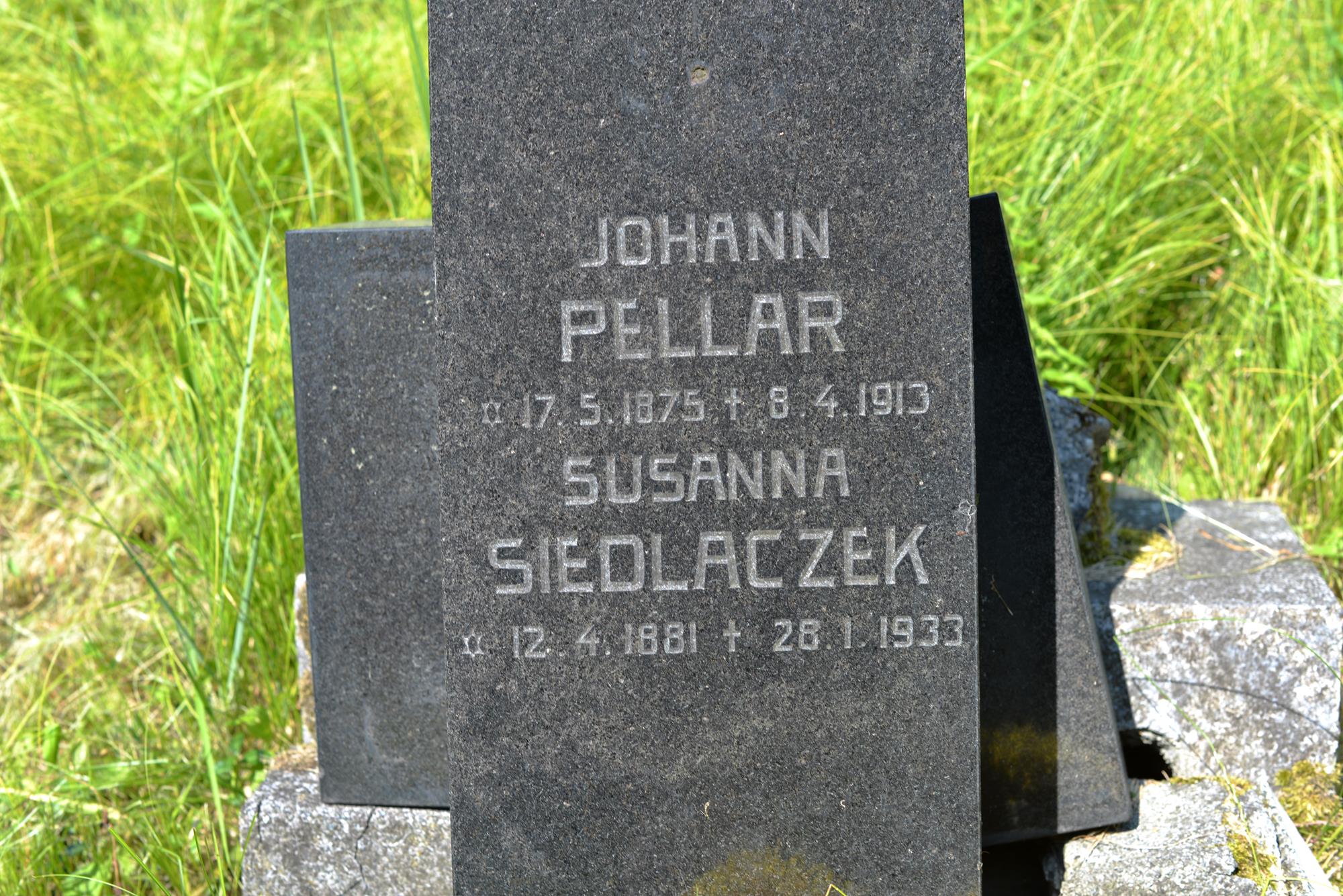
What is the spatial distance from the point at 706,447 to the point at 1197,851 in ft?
3.18

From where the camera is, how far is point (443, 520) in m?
1.73

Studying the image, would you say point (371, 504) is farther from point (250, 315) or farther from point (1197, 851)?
point (1197, 851)

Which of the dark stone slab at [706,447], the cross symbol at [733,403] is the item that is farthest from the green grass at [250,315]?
the cross symbol at [733,403]

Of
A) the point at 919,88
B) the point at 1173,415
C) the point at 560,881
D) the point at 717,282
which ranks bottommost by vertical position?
the point at 560,881

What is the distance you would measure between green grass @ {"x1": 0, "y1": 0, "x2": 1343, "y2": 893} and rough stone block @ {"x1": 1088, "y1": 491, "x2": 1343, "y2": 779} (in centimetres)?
63

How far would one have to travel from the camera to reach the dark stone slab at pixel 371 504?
6.29ft

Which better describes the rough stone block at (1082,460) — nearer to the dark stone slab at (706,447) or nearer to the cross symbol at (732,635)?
the dark stone slab at (706,447)

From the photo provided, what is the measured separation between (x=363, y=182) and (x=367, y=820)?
7.06 ft

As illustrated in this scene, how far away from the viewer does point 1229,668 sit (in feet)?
6.69

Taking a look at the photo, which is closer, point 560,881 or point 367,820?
point 560,881

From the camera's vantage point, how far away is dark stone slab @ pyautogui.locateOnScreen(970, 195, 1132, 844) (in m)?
1.87

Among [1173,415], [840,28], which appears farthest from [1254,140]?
[840,28]

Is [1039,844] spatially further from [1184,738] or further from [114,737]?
[114,737]

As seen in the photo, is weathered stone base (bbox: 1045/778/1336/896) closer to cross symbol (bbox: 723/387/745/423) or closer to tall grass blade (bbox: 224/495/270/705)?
cross symbol (bbox: 723/387/745/423)
